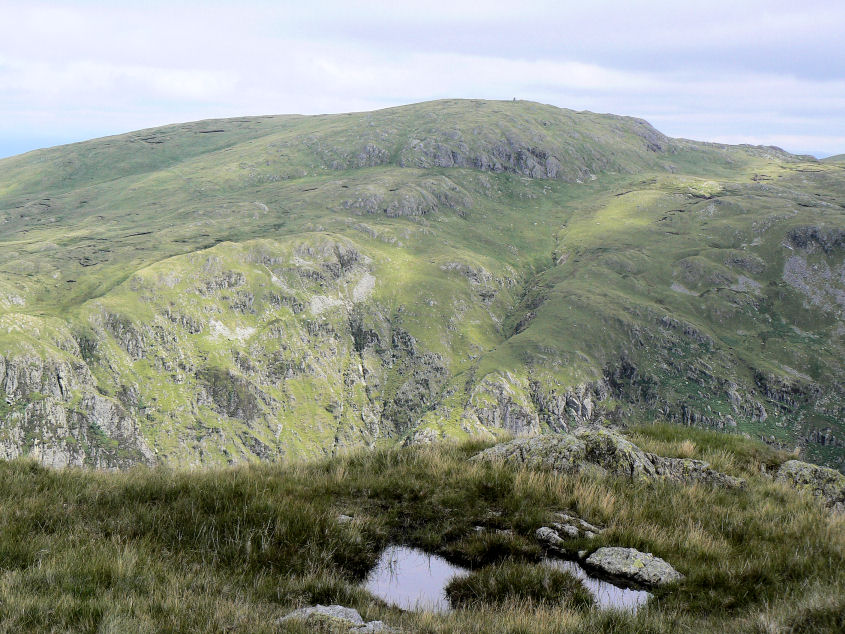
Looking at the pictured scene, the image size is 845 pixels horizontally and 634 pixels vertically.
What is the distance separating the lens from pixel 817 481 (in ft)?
41.5

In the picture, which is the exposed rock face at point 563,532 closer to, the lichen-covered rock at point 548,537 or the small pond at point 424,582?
the lichen-covered rock at point 548,537

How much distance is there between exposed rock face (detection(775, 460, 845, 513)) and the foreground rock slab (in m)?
10.7

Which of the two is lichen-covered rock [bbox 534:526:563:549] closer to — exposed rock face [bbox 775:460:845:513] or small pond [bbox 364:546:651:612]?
small pond [bbox 364:546:651:612]

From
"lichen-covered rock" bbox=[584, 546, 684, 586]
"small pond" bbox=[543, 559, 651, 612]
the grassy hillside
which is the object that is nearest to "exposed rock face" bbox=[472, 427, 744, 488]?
the grassy hillside

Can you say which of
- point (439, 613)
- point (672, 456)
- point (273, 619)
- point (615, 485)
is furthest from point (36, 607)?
point (672, 456)

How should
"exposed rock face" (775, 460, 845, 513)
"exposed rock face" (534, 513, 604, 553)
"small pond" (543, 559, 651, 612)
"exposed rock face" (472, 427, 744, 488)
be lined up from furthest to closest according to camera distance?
1. "exposed rock face" (775, 460, 845, 513)
2. "exposed rock face" (472, 427, 744, 488)
3. "exposed rock face" (534, 513, 604, 553)
4. "small pond" (543, 559, 651, 612)

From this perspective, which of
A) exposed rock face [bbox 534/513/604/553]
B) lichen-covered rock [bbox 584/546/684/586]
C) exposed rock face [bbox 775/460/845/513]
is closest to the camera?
lichen-covered rock [bbox 584/546/684/586]

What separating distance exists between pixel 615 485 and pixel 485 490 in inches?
111

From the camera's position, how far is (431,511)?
376 inches

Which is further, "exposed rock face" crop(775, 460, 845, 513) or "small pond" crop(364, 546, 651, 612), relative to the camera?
"exposed rock face" crop(775, 460, 845, 513)

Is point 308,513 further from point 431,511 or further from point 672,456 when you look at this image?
point 672,456

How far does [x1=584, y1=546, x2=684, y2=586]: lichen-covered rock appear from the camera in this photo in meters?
7.68

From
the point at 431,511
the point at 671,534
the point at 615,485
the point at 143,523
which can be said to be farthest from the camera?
the point at 615,485

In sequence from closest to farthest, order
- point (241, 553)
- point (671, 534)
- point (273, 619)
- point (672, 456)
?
1. point (273, 619)
2. point (241, 553)
3. point (671, 534)
4. point (672, 456)
